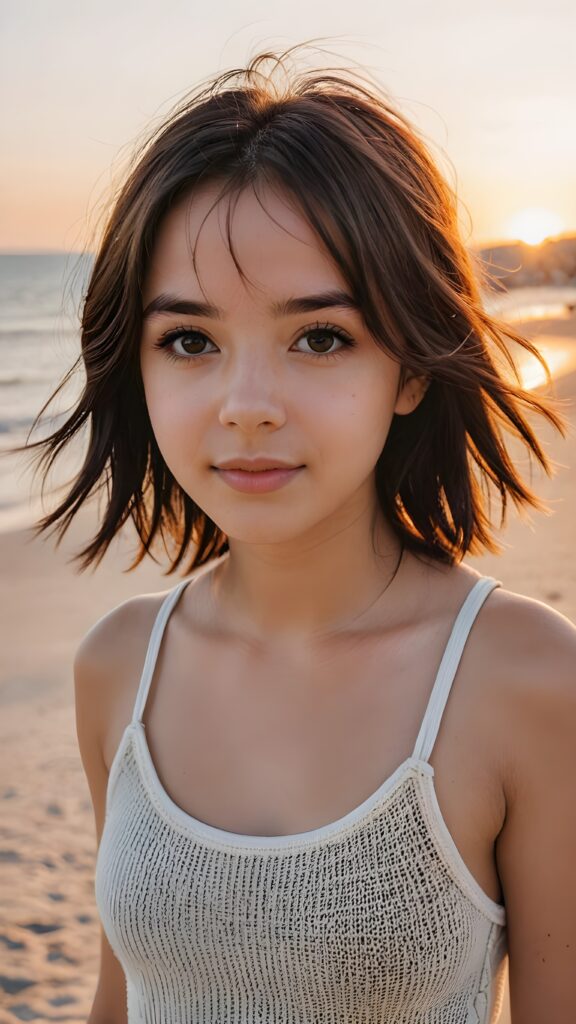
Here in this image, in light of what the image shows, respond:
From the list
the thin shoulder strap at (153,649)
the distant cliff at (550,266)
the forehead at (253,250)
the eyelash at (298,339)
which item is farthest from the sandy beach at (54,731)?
the distant cliff at (550,266)

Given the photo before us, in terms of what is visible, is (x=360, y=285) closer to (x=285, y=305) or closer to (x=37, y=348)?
(x=285, y=305)

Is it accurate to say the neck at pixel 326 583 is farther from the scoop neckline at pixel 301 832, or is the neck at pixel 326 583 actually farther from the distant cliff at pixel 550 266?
the distant cliff at pixel 550 266

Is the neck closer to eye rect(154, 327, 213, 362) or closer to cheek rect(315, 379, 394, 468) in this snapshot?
cheek rect(315, 379, 394, 468)

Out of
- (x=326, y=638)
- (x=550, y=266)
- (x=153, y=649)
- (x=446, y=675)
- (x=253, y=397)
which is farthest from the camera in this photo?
Result: (x=550, y=266)

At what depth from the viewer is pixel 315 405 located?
1688 mm

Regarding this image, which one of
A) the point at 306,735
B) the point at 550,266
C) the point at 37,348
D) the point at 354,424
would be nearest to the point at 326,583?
the point at 306,735

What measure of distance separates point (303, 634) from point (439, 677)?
34 cm

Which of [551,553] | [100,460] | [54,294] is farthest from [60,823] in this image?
[54,294]

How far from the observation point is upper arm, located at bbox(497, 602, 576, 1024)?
1.65 meters

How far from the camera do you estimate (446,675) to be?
1.75m

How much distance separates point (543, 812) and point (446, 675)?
0.26 m

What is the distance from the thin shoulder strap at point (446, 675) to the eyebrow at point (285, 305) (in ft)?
1.74

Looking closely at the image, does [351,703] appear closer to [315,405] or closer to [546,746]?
[546,746]

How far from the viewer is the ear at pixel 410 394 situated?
6.27 ft
